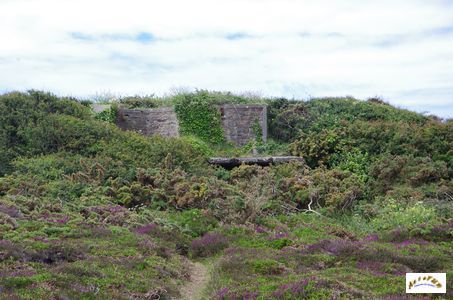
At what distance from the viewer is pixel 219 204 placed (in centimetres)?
1702

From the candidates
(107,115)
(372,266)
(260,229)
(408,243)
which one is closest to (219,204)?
(260,229)

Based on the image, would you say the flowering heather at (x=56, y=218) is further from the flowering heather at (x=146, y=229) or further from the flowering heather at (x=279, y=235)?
the flowering heather at (x=279, y=235)

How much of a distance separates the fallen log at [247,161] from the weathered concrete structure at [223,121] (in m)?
3.74

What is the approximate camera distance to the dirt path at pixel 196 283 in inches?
437

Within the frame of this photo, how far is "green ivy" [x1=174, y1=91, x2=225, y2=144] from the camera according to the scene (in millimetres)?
26500

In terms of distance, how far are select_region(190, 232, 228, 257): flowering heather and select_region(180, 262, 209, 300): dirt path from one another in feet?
1.36

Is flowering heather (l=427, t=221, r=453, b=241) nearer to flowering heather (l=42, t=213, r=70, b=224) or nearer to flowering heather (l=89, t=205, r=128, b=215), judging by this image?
flowering heather (l=89, t=205, r=128, b=215)

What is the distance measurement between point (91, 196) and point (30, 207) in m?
1.96

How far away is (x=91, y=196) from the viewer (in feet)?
55.7

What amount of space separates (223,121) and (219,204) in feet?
33.1

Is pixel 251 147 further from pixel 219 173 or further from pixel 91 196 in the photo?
pixel 91 196

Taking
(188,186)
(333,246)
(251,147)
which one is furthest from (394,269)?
(251,147)

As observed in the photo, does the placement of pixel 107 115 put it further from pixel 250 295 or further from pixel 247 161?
pixel 250 295

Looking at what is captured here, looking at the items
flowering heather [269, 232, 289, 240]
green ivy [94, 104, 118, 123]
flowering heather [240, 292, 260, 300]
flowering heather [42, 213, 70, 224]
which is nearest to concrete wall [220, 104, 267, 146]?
green ivy [94, 104, 118, 123]
